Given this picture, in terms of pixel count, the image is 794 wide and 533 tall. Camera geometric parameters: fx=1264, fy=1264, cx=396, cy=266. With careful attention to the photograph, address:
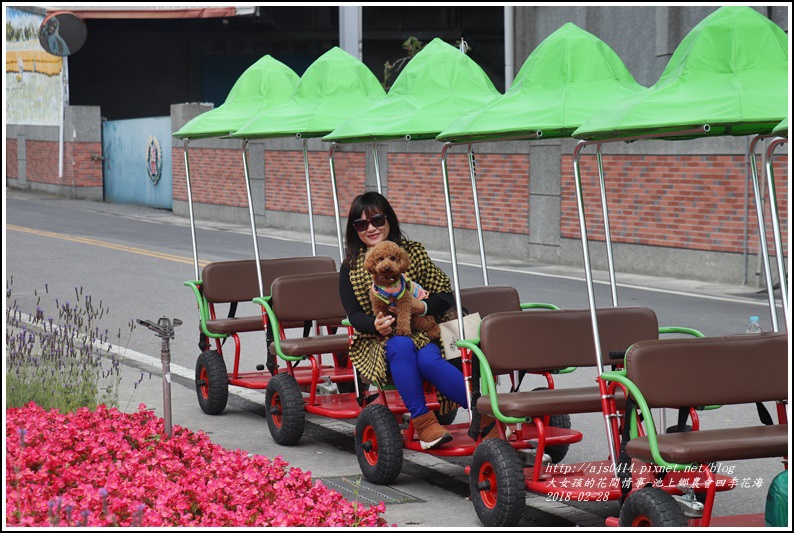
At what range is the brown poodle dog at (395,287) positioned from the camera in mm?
7043

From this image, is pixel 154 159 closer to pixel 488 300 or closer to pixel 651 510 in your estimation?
pixel 488 300

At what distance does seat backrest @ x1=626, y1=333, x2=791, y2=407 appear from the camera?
568 centimetres

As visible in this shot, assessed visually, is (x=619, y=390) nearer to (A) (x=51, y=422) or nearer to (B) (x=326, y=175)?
(A) (x=51, y=422)

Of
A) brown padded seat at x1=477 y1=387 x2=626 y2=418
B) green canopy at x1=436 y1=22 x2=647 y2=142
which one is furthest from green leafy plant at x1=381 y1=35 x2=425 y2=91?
brown padded seat at x1=477 y1=387 x2=626 y2=418

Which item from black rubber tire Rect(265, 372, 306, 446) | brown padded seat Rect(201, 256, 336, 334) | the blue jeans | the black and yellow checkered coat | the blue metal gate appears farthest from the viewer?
the blue metal gate

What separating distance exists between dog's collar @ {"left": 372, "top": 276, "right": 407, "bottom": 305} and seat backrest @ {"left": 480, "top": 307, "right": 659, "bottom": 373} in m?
0.61

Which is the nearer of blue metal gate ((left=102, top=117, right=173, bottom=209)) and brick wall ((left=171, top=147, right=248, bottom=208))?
brick wall ((left=171, top=147, right=248, bottom=208))

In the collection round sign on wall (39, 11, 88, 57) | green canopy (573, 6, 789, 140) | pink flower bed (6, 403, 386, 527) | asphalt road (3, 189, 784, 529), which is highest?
round sign on wall (39, 11, 88, 57)

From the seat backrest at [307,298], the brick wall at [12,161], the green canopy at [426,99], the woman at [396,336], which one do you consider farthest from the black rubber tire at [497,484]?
the brick wall at [12,161]

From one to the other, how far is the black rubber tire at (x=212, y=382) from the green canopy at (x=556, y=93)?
290cm

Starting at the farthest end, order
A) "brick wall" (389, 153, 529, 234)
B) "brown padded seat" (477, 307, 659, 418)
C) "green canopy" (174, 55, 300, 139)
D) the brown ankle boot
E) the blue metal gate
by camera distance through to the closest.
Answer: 1. the blue metal gate
2. "brick wall" (389, 153, 529, 234)
3. "green canopy" (174, 55, 300, 139)
4. the brown ankle boot
5. "brown padded seat" (477, 307, 659, 418)

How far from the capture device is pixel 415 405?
711 centimetres

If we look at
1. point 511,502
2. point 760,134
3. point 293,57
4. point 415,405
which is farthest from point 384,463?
point 293,57

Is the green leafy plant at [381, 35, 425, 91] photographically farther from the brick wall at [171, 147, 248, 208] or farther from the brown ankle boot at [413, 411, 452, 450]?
the brown ankle boot at [413, 411, 452, 450]
